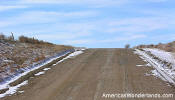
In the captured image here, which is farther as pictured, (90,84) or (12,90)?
(90,84)

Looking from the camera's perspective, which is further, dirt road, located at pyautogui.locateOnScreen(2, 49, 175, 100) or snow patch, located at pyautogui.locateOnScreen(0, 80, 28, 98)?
snow patch, located at pyautogui.locateOnScreen(0, 80, 28, 98)

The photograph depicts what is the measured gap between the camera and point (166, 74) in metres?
12.2

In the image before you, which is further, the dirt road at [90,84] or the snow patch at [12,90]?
the snow patch at [12,90]

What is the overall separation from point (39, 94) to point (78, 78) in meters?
2.72

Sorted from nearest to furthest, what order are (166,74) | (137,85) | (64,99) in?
1. (64,99)
2. (137,85)
3. (166,74)

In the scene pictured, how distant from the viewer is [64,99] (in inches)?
335

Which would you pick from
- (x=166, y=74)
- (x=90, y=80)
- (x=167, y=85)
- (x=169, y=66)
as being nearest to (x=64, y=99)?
(x=90, y=80)

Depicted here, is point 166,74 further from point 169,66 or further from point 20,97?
point 20,97

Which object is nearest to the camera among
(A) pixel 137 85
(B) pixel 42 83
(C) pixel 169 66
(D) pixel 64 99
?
(D) pixel 64 99

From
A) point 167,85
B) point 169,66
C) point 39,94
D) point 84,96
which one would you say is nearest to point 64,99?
point 84,96

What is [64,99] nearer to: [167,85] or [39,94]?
[39,94]

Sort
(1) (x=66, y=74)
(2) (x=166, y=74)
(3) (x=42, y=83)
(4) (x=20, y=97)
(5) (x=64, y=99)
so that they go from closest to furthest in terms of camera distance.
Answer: (5) (x=64, y=99) → (4) (x=20, y=97) → (3) (x=42, y=83) → (2) (x=166, y=74) → (1) (x=66, y=74)

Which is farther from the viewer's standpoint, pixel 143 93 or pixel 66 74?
pixel 66 74

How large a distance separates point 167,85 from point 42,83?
4712 mm
